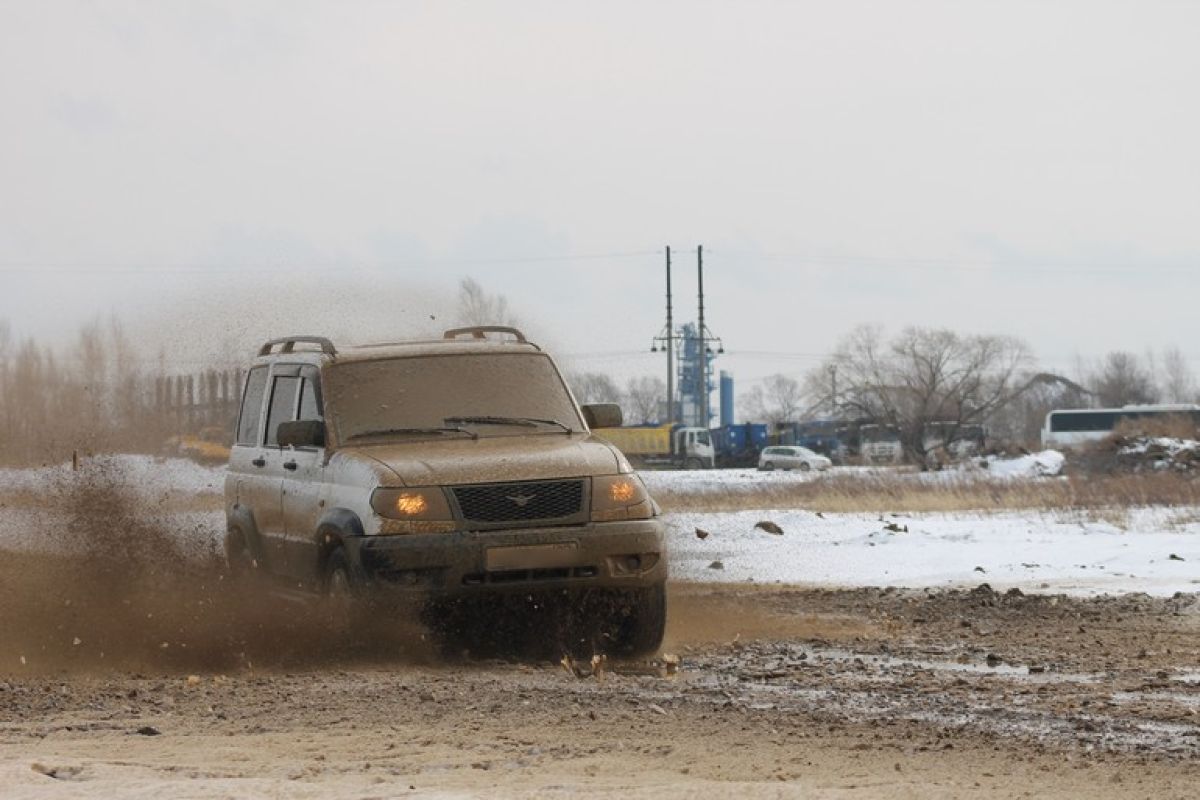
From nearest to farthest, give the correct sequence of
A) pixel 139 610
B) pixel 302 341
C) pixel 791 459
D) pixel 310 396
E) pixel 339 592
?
pixel 339 592 → pixel 310 396 → pixel 139 610 → pixel 302 341 → pixel 791 459

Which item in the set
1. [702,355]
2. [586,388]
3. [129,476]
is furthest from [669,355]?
[129,476]

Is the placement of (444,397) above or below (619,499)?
above

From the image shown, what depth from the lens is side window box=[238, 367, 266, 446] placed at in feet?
40.3

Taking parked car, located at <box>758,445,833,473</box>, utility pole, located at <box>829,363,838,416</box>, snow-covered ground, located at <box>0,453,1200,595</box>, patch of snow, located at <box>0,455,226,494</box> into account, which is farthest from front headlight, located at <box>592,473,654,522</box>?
utility pole, located at <box>829,363,838,416</box>

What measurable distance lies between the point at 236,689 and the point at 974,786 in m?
4.45

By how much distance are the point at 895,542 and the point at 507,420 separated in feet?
37.5

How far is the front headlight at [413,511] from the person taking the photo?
9.73 metres

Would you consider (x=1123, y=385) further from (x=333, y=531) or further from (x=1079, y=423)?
(x=333, y=531)

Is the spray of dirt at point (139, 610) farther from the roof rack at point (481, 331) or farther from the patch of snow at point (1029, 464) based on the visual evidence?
the patch of snow at point (1029, 464)

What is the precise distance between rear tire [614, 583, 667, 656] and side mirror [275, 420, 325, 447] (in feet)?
7.19

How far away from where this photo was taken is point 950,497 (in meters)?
31.6

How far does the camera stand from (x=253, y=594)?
11359 mm

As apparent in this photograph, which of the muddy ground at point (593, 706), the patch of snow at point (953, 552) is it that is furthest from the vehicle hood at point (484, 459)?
the patch of snow at point (953, 552)

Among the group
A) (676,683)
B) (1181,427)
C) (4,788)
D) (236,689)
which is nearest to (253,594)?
(236,689)
